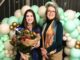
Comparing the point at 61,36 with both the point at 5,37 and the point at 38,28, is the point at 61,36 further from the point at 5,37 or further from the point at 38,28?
the point at 5,37

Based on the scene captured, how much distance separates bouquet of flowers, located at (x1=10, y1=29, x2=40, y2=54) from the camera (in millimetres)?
3170

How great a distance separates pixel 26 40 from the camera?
3162 millimetres

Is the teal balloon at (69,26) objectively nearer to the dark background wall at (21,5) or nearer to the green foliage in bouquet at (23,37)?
the green foliage in bouquet at (23,37)

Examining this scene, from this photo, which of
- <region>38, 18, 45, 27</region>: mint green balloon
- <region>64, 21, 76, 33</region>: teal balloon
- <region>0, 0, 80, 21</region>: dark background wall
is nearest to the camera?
<region>64, 21, 76, 33</region>: teal balloon

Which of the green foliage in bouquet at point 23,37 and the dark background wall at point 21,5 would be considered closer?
the green foliage in bouquet at point 23,37

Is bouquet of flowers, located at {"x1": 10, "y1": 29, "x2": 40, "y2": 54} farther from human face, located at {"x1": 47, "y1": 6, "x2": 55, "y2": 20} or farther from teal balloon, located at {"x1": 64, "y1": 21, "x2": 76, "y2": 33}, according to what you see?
teal balloon, located at {"x1": 64, "y1": 21, "x2": 76, "y2": 33}

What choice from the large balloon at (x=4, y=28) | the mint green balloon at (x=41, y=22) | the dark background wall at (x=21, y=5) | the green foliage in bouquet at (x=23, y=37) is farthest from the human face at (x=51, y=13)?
the dark background wall at (x=21, y=5)

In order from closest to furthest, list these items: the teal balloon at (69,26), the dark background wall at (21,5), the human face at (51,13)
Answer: the human face at (51,13), the teal balloon at (69,26), the dark background wall at (21,5)

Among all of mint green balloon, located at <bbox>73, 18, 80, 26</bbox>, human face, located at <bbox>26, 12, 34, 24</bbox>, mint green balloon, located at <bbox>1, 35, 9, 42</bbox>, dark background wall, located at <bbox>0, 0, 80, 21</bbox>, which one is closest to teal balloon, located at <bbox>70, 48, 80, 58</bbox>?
mint green balloon, located at <bbox>73, 18, 80, 26</bbox>

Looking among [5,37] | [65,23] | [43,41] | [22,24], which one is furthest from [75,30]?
[5,37]

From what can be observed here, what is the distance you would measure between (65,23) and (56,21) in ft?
0.61

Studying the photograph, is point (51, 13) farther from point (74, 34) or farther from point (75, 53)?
point (75, 53)

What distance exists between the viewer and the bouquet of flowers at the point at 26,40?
3170 mm

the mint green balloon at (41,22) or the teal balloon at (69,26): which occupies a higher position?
the mint green balloon at (41,22)
